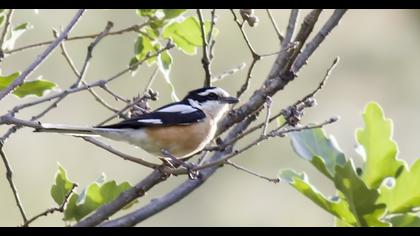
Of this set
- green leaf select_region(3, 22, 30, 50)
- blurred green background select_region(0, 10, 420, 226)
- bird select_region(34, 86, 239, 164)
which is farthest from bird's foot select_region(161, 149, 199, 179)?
blurred green background select_region(0, 10, 420, 226)

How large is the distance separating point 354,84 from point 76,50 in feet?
7.85

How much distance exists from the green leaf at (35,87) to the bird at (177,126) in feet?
0.97

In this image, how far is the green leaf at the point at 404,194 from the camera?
246cm

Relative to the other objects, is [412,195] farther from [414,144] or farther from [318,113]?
[414,144]

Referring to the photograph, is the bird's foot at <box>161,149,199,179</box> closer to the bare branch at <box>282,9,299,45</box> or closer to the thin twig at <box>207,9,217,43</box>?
the thin twig at <box>207,9,217,43</box>

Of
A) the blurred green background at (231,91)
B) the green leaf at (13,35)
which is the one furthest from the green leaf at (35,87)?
the blurred green background at (231,91)

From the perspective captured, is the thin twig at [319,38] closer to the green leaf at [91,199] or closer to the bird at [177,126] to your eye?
the bird at [177,126]

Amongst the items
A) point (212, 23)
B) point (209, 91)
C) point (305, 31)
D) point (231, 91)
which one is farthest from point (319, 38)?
point (231, 91)

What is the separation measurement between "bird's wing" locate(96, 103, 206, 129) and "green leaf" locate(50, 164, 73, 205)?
1.42 ft

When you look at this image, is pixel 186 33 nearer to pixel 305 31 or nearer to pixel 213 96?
pixel 305 31

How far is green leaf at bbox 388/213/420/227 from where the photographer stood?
2.38m

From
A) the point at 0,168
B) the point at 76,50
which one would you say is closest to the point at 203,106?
the point at 0,168

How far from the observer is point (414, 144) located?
→ 25.1 ft

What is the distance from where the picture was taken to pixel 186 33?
2949mm
